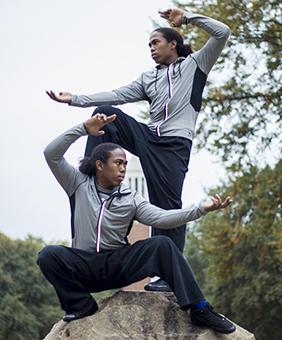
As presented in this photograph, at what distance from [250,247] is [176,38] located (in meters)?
19.4

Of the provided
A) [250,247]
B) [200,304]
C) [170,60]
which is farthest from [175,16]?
[250,247]

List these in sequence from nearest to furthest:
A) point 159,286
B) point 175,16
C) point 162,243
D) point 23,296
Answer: point 162,243, point 159,286, point 175,16, point 23,296

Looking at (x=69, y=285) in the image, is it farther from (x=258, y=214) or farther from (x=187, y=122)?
(x=258, y=214)

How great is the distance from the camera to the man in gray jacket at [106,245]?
6.63 m

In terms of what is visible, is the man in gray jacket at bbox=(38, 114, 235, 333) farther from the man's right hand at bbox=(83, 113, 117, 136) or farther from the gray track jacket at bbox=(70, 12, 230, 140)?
the gray track jacket at bbox=(70, 12, 230, 140)

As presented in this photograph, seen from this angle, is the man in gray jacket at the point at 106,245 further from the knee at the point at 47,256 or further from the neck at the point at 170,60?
the neck at the point at 170,60

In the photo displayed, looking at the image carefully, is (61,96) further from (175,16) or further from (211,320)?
(211,320)

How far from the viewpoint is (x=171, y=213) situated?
6652 millimetres

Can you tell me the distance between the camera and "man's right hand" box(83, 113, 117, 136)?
6641mm

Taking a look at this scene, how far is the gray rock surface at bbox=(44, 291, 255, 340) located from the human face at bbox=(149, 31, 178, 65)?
168 centimetres

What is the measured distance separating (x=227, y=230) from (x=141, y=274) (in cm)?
1368

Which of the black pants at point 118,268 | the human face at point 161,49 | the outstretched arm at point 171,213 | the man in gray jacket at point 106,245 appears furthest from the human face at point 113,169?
the human face at point 161,49

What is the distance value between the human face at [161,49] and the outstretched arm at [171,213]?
1.13 m

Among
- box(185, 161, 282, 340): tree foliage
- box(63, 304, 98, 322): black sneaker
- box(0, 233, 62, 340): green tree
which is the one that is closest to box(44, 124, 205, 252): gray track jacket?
box(63, 304, 98, 322): black sneaker
